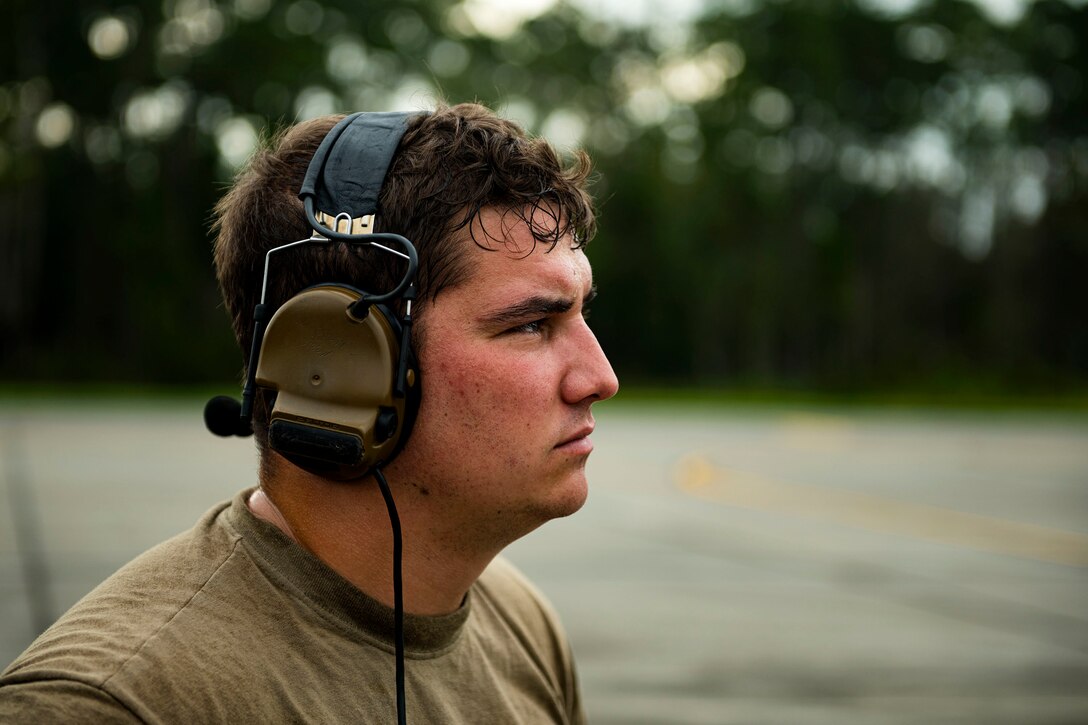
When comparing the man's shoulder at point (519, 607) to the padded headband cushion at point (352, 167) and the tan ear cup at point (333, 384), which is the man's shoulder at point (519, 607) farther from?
the padded headband cushion at point (352, 167)

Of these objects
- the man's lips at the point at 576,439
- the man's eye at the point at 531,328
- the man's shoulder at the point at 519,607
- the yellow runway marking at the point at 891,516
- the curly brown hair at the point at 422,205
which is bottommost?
the yellow runway marking at the point at 891,516

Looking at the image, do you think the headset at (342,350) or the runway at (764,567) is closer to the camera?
the headset at (342,350)

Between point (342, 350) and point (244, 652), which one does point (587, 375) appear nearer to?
point (342, 350)

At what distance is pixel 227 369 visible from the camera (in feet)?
122

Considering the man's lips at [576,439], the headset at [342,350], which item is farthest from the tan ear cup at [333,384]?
the man's lips at [576,439]

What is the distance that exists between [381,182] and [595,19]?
5329 centimetres

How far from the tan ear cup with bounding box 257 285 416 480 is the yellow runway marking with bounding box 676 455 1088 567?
888 centimetres

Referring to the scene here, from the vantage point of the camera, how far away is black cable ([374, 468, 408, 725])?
1654 millimetres

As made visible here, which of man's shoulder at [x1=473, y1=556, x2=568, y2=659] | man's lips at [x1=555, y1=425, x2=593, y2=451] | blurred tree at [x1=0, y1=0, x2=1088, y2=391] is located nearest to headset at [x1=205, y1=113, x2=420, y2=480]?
man's lips at [x1=555, y1=425, x2=593, y2=451]

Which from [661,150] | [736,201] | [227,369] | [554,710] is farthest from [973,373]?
[554,710]

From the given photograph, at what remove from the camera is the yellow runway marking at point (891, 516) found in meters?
10.1

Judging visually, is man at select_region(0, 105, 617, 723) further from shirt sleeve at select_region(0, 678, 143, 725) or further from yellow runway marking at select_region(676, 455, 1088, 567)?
yellow runway marking at select_region(676, 455, 1088, 567)

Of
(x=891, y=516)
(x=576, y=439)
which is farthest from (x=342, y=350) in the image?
(x=891, y=516)

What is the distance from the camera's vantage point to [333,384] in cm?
177
